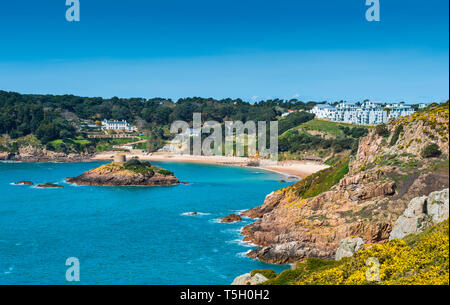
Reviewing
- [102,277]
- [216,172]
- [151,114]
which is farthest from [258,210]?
[151,114]

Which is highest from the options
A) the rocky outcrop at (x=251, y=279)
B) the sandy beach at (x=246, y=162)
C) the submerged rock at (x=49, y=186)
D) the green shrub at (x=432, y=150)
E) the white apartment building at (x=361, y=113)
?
the white apartment building at (x=361, y=113)

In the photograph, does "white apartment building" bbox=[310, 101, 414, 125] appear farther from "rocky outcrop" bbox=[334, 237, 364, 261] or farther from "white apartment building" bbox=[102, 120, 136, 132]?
"rocky outcrop" bbox=[334, 237, 364, 261]

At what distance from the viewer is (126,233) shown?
43719 millimetres

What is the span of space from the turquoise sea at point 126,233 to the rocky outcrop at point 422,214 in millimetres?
9393

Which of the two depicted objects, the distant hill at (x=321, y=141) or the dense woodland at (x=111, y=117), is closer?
the distant hill at (x=321, y=141)

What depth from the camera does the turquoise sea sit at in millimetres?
32281

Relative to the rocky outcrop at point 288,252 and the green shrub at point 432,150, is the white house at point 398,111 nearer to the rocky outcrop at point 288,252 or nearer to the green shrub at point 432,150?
the green shrub at point 432,150

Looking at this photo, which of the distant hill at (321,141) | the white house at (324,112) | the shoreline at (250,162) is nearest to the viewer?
the shoreline at (250,162)

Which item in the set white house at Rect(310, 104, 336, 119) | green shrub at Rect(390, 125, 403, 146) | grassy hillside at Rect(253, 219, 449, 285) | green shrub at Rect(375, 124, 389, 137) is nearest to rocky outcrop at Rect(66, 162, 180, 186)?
green shrub at Rect(375, 124, 389, 137)

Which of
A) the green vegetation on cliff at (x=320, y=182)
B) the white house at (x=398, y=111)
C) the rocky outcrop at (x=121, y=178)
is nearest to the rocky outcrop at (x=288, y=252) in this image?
the green vegetation on cliff at (x=320, y=182)

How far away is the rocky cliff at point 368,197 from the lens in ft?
110

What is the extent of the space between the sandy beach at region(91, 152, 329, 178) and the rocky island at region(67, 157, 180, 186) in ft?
89.6
